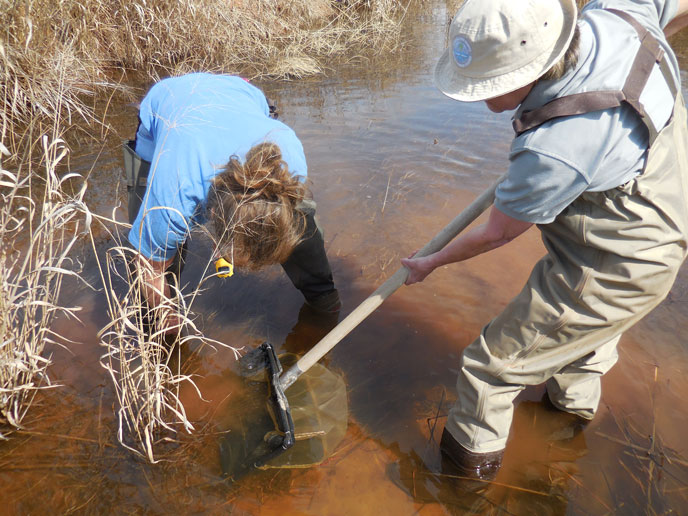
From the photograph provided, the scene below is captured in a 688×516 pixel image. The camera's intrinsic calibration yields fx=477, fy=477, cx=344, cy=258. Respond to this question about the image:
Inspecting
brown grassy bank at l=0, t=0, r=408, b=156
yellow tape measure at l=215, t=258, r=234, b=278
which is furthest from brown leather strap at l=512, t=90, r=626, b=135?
brown grassy bank at l=0, t=0, r=408, b=156

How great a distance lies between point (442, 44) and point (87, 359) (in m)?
7.59

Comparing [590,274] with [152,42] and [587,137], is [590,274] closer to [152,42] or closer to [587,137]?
[587,137]

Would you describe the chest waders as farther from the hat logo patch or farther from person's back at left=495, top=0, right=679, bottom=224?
the hat logo patch

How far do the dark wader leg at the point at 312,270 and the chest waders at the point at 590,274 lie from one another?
3.74 feet

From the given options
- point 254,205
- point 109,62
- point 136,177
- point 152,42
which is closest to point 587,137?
point 254,205

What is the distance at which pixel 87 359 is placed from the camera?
284 centimetres

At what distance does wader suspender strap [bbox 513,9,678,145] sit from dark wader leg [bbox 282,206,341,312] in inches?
53.0

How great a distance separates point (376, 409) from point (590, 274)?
1413mm

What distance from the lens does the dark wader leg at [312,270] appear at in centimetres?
274

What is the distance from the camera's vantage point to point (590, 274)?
1667mm

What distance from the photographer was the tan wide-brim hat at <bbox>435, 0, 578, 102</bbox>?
1.35m

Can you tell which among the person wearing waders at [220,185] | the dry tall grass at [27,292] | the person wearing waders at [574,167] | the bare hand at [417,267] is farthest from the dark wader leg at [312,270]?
the dry tall grass at [27,292]

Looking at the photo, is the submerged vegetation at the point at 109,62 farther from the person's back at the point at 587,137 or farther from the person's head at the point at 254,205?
the person's back at the point at 587,137

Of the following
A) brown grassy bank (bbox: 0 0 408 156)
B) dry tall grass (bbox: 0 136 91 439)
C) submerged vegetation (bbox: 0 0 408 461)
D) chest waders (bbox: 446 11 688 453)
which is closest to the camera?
chest waders (bbox: 446 11 688 453)
